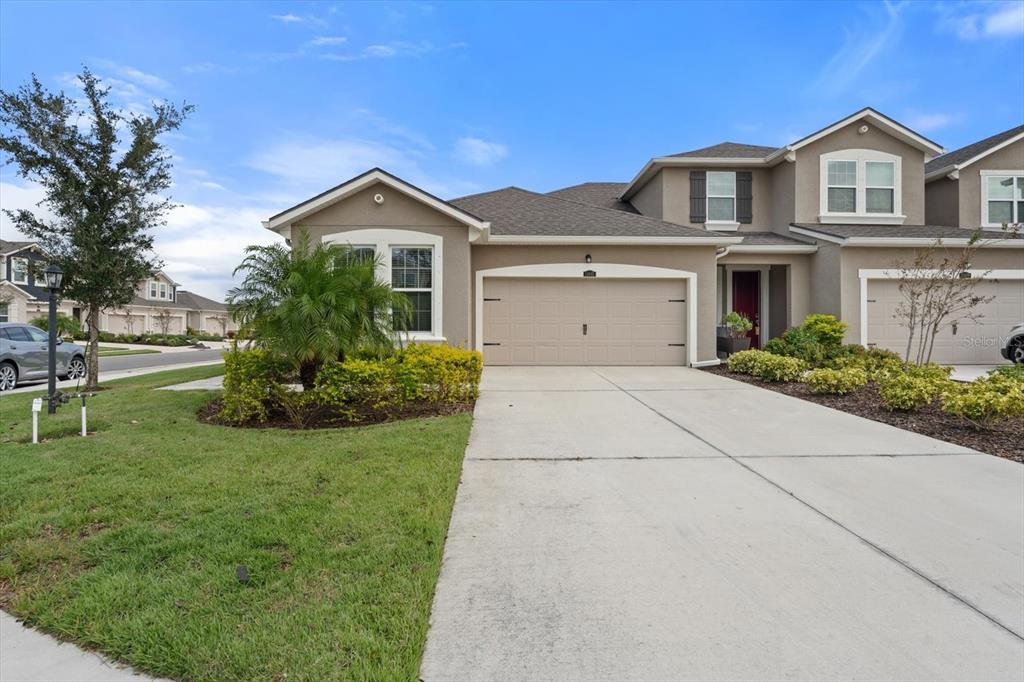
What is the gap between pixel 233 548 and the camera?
324 centimetres

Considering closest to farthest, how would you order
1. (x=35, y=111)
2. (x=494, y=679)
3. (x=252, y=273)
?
(x=494, y=679) < (x=252, y=273) < (x=35, y=111)

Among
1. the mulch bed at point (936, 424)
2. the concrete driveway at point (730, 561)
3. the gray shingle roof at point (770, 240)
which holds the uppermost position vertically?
the gray shingle roof at point (770, 240)

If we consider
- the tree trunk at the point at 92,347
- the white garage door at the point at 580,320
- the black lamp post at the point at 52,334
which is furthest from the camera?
the white garage door at the point at 580,320

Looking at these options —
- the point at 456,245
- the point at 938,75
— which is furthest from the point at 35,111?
the point at 938,75

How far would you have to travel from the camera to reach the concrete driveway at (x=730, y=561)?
233cm

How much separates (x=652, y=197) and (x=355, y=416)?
13347mm

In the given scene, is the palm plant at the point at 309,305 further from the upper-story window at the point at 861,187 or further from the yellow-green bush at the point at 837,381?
the upper-story window at the point at 861,187

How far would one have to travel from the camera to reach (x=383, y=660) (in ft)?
7.22

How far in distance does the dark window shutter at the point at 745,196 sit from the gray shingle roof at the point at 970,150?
5.98 meters

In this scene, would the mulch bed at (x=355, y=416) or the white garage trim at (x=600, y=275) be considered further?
the white garage trim at (x=600, y=275)

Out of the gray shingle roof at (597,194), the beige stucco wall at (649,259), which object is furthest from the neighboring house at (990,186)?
the gray shingle roof at (597,194)

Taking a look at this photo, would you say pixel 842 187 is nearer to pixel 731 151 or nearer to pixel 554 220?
pixel 731 151

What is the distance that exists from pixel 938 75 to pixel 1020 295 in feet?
20.9

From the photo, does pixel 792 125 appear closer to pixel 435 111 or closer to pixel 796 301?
pixel 796 301
